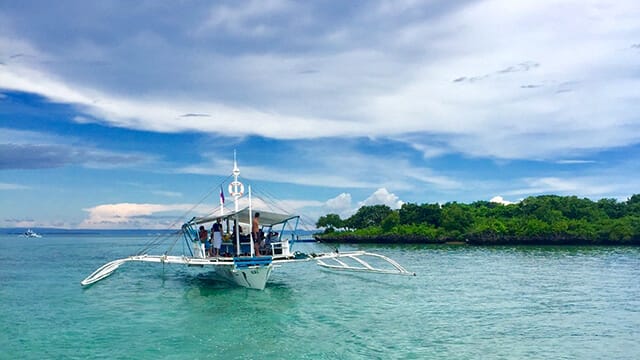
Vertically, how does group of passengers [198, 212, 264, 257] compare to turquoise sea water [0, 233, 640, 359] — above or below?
above

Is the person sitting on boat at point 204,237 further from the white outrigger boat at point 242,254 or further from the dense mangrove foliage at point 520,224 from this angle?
the dense mangrove foliage at point 520,224

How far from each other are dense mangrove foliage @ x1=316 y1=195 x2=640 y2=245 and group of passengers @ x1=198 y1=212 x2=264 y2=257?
53133 millimetres

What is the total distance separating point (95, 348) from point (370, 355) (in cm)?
691

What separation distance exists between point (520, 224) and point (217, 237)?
58047mm

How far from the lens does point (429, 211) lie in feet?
278

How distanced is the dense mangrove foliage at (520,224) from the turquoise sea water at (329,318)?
39.8m

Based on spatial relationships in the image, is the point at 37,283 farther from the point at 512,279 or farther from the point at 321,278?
the point at 512,279

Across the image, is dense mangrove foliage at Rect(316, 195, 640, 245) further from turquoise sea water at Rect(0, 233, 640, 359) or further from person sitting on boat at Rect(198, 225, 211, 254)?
person sitting on boat at Rect(198, 225, 211, 254)

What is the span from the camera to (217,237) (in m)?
23.0

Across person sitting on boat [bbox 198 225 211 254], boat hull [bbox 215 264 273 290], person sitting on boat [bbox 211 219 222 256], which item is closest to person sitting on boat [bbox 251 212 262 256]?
boat hull [bbox 215 264 273 290]

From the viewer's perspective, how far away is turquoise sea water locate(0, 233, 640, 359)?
42.6 feet

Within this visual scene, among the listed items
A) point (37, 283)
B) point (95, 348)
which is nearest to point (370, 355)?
point (95, 348)

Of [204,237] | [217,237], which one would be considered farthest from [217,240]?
[204,237]

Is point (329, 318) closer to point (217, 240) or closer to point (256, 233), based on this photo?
point (256, 233)
